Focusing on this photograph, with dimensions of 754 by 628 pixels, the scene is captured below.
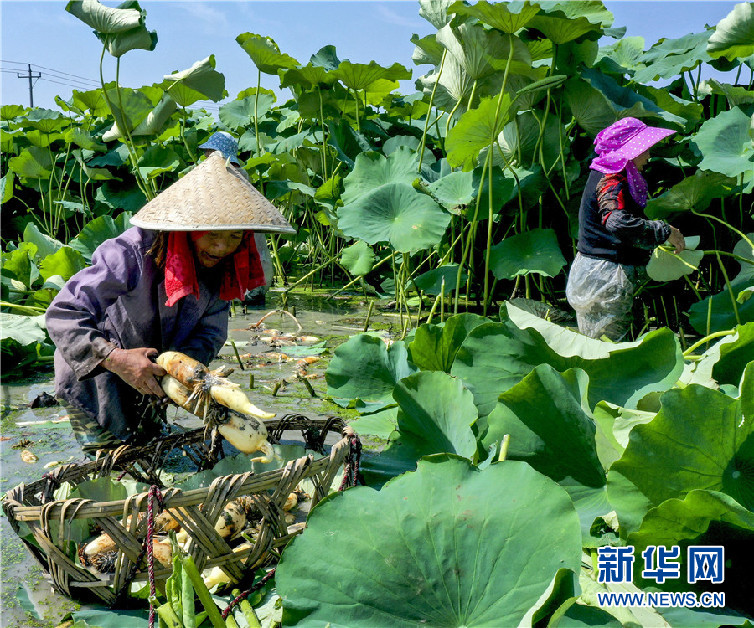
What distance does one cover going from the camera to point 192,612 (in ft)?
3.15

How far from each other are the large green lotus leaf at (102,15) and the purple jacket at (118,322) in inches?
82.0

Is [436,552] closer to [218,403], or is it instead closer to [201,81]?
[218,403]

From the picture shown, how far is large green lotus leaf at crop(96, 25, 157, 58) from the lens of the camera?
12.0 feet

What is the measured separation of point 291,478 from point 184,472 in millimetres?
740

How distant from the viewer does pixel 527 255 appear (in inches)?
125

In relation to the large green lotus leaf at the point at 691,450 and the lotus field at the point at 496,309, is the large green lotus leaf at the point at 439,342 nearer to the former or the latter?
the lotus field at the point at 496,309

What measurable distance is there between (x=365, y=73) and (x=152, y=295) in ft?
8.69

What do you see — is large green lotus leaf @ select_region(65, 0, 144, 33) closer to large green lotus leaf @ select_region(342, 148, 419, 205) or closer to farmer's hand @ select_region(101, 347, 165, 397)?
large green lotus leaf @ select_region(342, 148, 419, 205)

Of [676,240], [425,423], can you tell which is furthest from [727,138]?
[425,423]

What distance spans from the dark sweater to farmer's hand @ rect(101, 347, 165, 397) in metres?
1.83

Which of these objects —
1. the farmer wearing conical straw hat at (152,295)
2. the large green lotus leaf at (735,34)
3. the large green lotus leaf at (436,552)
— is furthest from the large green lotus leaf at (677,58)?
the large green lotus leaf at (436,552)

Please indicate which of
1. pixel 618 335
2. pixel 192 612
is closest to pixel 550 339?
pixel 192 612

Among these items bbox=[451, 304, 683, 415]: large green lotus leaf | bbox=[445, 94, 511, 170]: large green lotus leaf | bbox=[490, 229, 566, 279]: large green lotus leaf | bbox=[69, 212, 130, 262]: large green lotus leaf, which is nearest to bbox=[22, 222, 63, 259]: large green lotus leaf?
bbox=[69, 212, 130, 262]: large green lotus leaf

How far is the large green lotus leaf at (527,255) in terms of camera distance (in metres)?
3.09
